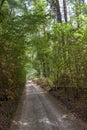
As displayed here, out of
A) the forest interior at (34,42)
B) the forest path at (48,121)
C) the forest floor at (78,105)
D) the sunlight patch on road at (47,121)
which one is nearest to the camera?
the forest path at (48,121)

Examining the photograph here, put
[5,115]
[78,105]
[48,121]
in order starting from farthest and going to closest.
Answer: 1. [78,105]
2. [5,115]
3. [48,121]

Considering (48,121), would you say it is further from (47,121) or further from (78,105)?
(78,105)

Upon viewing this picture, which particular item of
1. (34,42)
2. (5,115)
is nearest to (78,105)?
(5,115)

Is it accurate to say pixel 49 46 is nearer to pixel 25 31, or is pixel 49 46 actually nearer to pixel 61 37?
pixel 61 37

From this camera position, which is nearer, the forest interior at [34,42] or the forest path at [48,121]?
the forest path at [48,121]

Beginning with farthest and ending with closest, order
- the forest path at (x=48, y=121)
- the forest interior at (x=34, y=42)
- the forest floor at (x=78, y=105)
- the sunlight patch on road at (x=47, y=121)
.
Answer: the forest interior at (x=34, y=42)
the forest floor at (x=78, y=105)
the sunlight patch on road at (x=47, y=121)
the forest path at (x=48, y=121)

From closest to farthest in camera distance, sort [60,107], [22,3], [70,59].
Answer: [60,107] → [70,59] → [22,3]

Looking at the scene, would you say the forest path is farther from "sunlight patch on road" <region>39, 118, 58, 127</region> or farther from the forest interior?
the forest interior

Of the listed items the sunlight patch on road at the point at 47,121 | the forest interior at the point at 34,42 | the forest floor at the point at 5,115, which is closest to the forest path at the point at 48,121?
the sunlight patch on road at the point at 47,121

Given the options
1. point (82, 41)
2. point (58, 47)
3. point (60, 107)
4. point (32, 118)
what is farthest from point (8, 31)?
point (58, 47)

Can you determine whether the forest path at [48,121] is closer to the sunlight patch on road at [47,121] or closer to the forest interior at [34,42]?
the sunlight patch on road at [47,121]

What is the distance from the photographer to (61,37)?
56.7ft

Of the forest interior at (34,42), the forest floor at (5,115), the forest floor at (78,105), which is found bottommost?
the forest floor at (78,105)

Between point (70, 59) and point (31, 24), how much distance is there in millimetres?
3553
